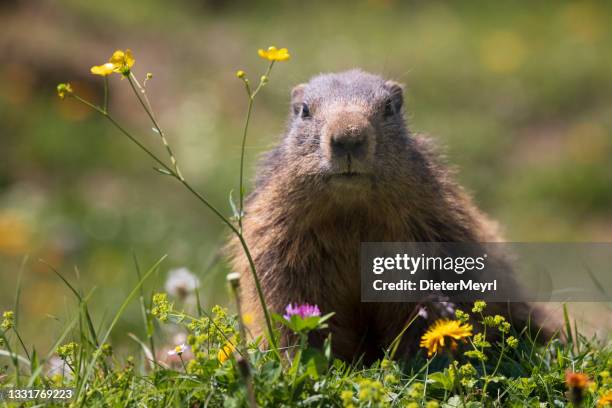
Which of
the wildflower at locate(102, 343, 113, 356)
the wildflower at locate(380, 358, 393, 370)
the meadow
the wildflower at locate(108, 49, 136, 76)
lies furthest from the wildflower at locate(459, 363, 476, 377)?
the wildflower at locate(108, 49, 136, 76)

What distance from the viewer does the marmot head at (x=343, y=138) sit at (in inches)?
157

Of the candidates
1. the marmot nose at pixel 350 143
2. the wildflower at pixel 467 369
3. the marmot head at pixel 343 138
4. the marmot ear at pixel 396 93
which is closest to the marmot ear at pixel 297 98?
the marmot head at pixel 343 138

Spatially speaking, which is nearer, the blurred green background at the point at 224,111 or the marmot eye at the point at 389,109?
the marmot eye at the point at 389,109

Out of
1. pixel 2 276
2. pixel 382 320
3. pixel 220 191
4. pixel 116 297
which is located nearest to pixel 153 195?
pixel 220 191

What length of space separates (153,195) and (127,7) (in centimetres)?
593

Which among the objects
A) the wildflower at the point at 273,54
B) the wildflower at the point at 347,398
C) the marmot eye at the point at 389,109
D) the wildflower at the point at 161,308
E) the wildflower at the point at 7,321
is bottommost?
the wildflower at the point at 347,398

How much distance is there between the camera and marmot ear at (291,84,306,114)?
4.92 meters

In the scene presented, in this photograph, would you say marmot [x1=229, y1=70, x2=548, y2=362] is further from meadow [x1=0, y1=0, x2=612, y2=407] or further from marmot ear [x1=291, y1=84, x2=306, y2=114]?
meadow [x1=0, y1=0, x2=612, y2=407]

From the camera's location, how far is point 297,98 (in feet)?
16.4

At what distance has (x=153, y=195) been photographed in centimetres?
1087

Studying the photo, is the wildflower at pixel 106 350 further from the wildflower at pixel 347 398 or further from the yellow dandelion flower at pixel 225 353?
the wildflower at pixel 347 398

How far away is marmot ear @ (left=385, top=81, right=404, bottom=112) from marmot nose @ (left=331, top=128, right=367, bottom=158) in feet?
3.06

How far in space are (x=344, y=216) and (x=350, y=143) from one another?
1.81 feet

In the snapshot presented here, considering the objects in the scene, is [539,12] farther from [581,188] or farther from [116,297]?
[116,297]
